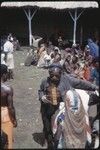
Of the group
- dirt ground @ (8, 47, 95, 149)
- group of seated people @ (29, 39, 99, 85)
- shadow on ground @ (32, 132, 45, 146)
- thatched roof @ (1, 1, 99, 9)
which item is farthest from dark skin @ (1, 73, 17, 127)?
thatched roof @ (1, 1, 99, 9)

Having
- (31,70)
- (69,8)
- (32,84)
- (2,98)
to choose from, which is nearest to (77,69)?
(32,84)

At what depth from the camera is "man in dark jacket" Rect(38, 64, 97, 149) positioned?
817 cm

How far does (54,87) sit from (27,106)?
381 cm

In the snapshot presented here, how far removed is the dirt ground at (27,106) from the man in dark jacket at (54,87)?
0.82 m

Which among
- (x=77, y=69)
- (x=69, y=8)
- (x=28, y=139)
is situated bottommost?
(x=28, y=139)

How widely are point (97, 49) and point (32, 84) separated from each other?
6.09m

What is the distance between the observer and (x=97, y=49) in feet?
30.5

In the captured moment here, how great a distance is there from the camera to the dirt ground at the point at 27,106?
922 cm

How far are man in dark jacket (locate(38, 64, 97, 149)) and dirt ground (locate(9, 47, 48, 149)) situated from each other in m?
0.82

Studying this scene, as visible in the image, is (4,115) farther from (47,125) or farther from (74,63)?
(74,63)

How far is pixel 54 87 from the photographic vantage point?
8.27 meters

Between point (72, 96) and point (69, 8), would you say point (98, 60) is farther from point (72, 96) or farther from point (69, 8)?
point (69, 8)

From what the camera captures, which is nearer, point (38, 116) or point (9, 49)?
point (38, 116)

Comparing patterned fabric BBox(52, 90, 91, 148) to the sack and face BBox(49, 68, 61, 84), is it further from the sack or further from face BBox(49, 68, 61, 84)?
the sack
